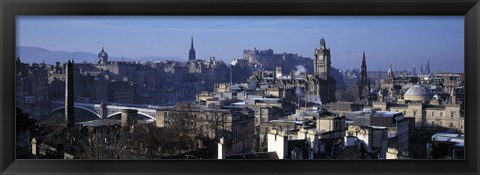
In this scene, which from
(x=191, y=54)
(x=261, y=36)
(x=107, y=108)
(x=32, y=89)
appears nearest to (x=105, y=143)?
(x=107, y=108)

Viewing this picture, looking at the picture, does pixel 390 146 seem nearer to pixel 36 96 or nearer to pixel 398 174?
pixel 398 174

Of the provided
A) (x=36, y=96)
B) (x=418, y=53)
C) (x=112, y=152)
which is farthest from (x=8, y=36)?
(x=418, y=53)

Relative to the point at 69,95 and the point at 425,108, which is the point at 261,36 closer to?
the point at 69,95

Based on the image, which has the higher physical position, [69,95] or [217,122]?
[69,95]

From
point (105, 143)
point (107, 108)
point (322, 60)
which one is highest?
point (322, 60)

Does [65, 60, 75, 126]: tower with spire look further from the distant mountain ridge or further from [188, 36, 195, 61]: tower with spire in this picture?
[188, 36, 195, 61]: tower with spire

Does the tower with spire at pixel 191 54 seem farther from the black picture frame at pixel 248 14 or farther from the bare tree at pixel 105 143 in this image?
the bare tree at pixel 105 143
